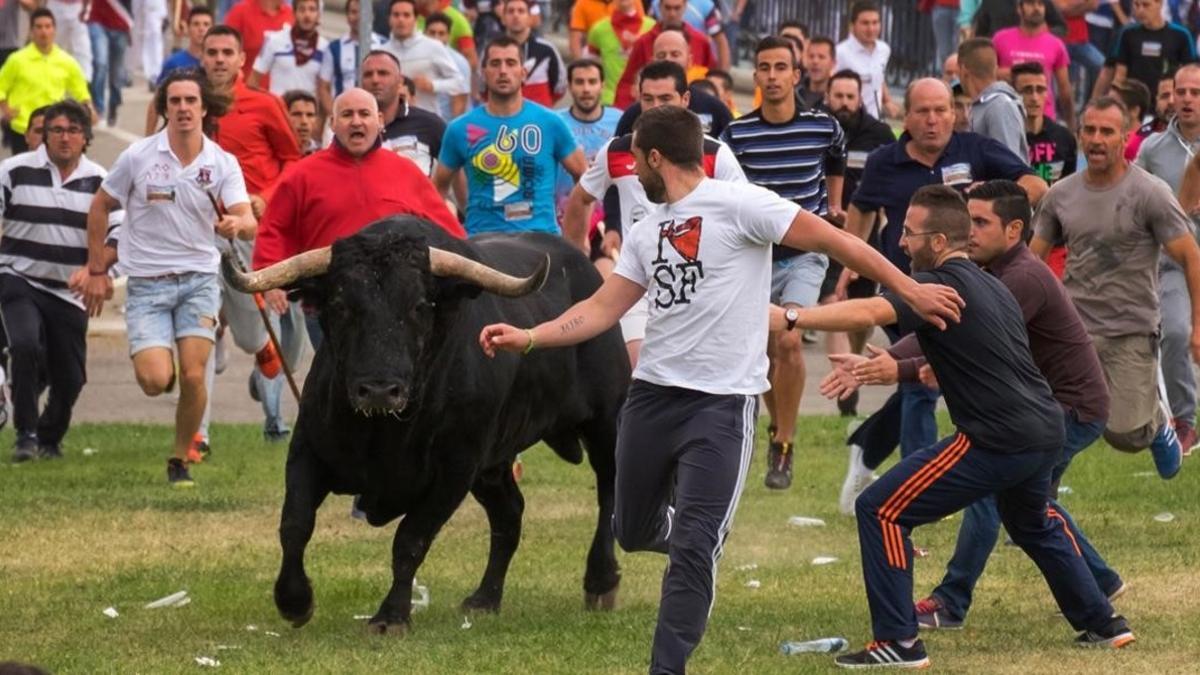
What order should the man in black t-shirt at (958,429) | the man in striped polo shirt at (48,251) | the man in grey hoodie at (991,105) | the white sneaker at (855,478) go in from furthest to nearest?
1. the man in striped polo shirt at (48,251)
2. the man in grey hoodie at (991,105)
3. the white sneaker at (855,478)
4. the man in black t-shirt at (958,429)

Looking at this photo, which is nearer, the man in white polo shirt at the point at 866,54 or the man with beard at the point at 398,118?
the man with beard at the point at 398,118

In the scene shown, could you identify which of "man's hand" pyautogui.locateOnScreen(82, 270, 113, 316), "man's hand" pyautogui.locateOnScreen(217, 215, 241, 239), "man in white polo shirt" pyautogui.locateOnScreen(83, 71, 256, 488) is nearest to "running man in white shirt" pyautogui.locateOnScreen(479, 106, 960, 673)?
"man's hand" pyautogui.locateOnScreen(217, 215, 241, 239)

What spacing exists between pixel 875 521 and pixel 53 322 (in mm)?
7268

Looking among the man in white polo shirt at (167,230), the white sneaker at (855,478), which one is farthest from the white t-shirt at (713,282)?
the man in white polo shirt at (167,230)

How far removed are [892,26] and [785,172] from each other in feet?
51.1

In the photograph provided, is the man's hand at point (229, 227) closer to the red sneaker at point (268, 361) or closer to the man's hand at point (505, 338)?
the red sneaker at point (268, 361)

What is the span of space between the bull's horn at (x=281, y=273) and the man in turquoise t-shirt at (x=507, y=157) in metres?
4.11

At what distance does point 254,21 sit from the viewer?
20.6 meters

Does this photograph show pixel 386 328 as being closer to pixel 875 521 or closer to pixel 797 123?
pixel 875 521

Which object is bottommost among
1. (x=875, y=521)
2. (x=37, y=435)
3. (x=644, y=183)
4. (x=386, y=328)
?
(x=37, y=435)

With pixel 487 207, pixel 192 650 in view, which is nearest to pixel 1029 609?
pixel 192 650

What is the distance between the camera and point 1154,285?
11555mm

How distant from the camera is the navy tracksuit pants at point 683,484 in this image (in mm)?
8094

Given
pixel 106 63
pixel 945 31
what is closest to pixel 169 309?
pixel 106 63
